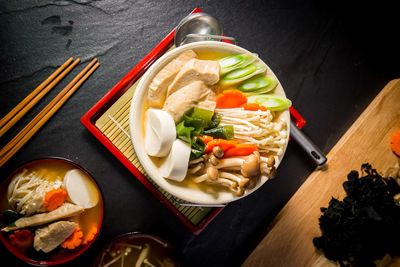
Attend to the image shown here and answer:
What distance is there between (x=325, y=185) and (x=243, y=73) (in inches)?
53.9

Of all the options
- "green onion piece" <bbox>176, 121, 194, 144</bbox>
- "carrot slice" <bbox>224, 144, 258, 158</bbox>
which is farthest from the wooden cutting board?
"green onion piece" <bbox>176, 121, 194, 144</bbox>

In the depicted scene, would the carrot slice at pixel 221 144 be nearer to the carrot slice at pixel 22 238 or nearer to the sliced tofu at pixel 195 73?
the sliced tofu at pixel 195 73

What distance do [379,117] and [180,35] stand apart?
2024 mm

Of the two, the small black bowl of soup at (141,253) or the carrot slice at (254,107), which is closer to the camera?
the carrot slice at (254,107)

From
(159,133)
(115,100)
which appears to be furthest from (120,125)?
(159,133)

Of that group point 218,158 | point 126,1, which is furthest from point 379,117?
point 126,1

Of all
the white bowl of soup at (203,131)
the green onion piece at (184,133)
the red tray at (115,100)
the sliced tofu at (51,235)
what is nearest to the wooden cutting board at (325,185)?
the red tray at (115,100)

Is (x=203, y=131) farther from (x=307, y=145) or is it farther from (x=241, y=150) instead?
(x=307, y=145)

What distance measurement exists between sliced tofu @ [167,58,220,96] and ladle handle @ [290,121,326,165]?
102 centimetres

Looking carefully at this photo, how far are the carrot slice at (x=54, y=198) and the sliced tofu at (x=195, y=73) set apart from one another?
1.08 m

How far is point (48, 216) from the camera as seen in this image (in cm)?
202

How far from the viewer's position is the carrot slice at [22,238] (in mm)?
1998

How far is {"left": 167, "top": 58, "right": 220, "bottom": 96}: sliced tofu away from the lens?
187 centimetres

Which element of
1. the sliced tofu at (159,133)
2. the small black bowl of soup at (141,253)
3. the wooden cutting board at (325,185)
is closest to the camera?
the sliced tofu at (159,133)
